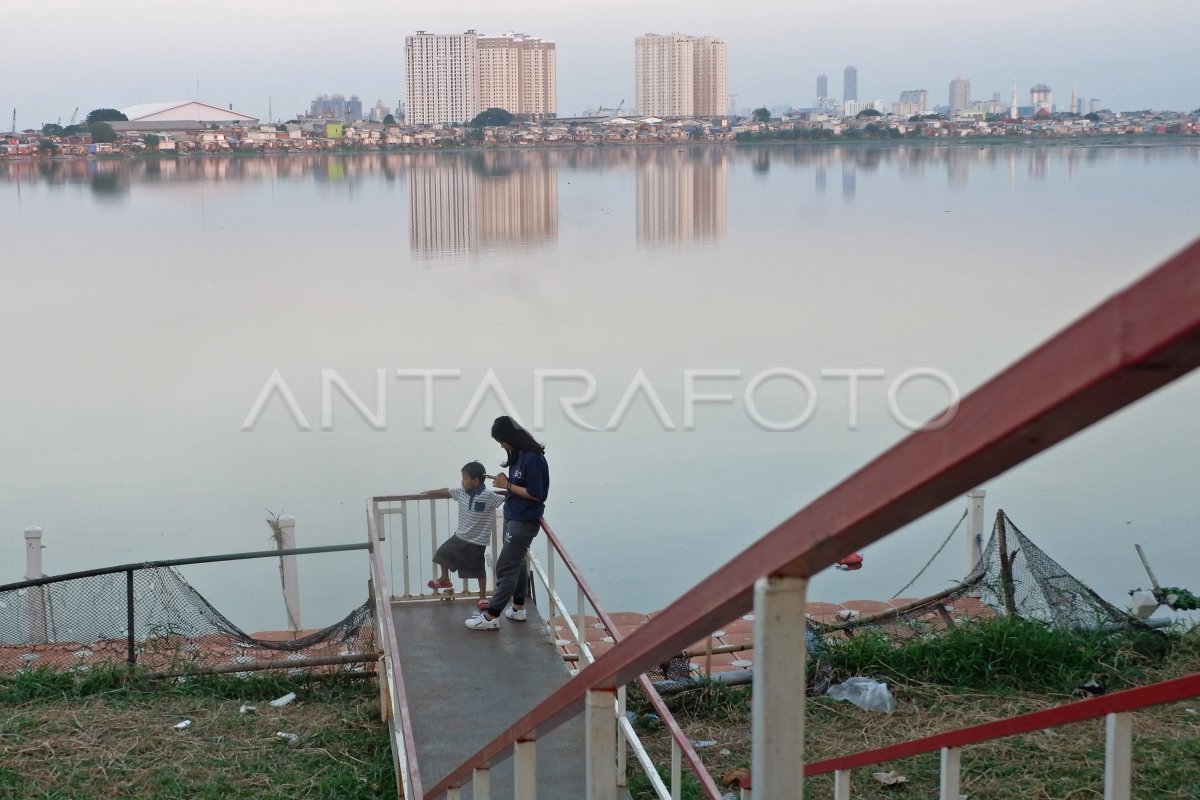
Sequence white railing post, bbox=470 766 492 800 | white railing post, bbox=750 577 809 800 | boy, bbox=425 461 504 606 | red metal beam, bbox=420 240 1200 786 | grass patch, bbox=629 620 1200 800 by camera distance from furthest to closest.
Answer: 1. boy, bbox=425 461 504 606
2. grass patch, bbox=629 620 1200 800
3. white railing post, bbox=470 766 492 800
4. white railing post, bbox=750 577 809 800
5. red metal beam, bbox=420 240 1200 786

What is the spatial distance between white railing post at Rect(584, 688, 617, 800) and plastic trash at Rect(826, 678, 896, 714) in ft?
16.3

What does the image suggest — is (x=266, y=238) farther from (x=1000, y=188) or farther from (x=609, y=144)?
(x=609, y=144)

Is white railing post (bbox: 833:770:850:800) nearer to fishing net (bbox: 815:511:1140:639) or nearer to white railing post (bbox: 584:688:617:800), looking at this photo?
white railing post (bbox: 584:688:617:800)

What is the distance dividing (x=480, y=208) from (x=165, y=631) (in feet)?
151

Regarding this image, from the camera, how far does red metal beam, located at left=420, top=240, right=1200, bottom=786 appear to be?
88 centimetres

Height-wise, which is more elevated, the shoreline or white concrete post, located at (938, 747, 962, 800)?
the shoreline

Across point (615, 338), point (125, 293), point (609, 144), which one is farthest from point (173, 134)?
point (615, 338)

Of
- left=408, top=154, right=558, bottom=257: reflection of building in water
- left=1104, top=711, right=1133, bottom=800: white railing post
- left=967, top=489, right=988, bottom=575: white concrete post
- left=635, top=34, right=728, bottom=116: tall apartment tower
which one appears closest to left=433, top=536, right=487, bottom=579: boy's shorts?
left=967, top=489, right=988, bottom=575: white concrete post

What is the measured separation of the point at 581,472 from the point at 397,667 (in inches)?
319

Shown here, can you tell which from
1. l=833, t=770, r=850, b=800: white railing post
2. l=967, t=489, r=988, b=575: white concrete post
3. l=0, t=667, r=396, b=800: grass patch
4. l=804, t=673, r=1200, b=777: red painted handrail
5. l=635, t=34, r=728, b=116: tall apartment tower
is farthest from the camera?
l=635, t=34, r=728, b=116: tall apartment tower

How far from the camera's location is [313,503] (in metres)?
12.3

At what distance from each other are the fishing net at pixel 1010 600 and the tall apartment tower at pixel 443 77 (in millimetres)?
138166

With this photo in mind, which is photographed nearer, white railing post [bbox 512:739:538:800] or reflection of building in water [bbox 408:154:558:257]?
white railing post [bbox 512:739:538:800]

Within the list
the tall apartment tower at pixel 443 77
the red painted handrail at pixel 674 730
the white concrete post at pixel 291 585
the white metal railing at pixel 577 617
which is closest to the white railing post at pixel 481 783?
the white metal railing at pixel 577 617
